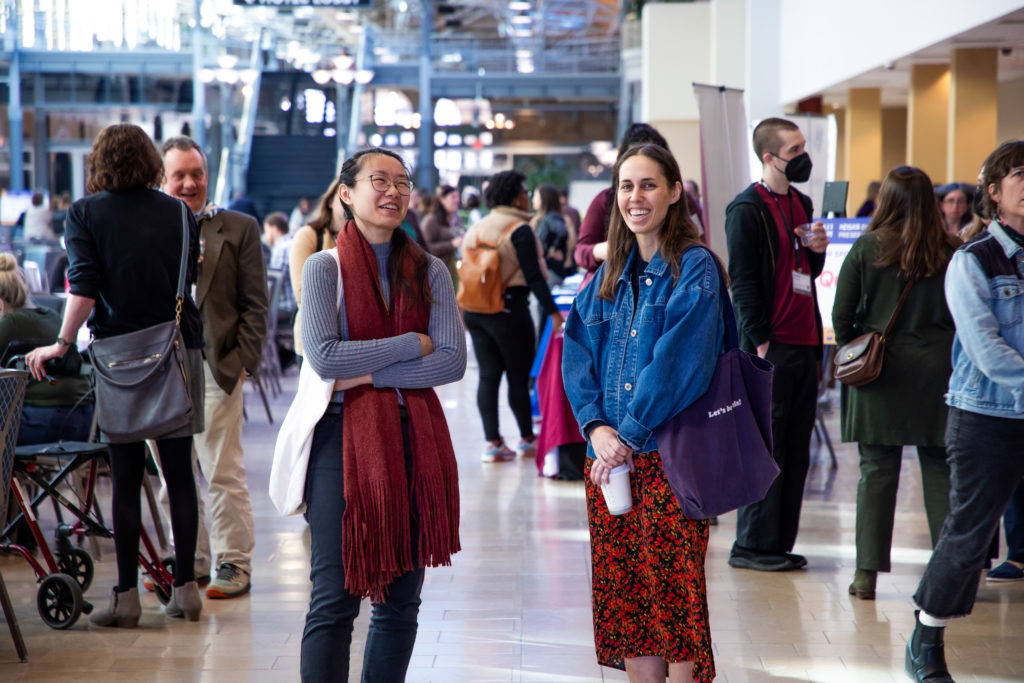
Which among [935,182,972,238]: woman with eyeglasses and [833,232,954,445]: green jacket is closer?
[833,232,954,445]: green jacket

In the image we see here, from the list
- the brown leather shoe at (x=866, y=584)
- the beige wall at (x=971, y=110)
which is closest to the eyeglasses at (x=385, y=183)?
the brown leather shoe at (x=866, y=584)

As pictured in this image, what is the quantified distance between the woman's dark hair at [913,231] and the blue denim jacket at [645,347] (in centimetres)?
154

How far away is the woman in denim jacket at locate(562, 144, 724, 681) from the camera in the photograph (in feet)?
8.13

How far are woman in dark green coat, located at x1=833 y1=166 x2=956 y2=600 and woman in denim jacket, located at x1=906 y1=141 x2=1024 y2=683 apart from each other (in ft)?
2.47

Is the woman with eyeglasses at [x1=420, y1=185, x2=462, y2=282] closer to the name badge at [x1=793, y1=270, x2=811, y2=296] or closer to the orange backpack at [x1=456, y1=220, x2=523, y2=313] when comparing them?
the orange backpack at [x1=456, y1=220, x2=523, y2=313]

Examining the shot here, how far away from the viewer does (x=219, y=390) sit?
411cm

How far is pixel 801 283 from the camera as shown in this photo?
13.9 ft

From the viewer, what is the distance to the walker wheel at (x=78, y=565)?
407 cm

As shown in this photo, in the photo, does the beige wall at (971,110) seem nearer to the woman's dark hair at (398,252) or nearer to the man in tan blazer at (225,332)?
the man in tan blazer at (225,332)

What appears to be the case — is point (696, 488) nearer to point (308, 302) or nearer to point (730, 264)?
point (308, 302)

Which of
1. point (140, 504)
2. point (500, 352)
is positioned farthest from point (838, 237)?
point (140, 504)

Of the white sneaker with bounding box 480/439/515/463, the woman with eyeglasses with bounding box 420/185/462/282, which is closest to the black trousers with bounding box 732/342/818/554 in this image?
the white sneaker with bounding box 480/439/515/463

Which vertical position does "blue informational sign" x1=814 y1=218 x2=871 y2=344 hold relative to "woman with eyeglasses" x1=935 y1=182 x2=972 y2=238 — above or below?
below

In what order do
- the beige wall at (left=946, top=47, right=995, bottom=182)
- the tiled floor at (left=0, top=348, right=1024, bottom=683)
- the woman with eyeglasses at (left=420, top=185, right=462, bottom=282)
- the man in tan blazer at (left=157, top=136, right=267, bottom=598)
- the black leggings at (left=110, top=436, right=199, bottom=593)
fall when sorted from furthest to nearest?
the woman with eyeglasses at (left=420, top=185, right=462, bottom=282) < the beige wall at (left=946, top=47, right=995, bottom=182) < the man in tan blazer at (left=157, top=136, right=267, bottom=598) < the black leggings at (left=110, top=436, right=199, bottom=593) < the tiled floor at (left=0, top=348, right=1024, bottom=683)
